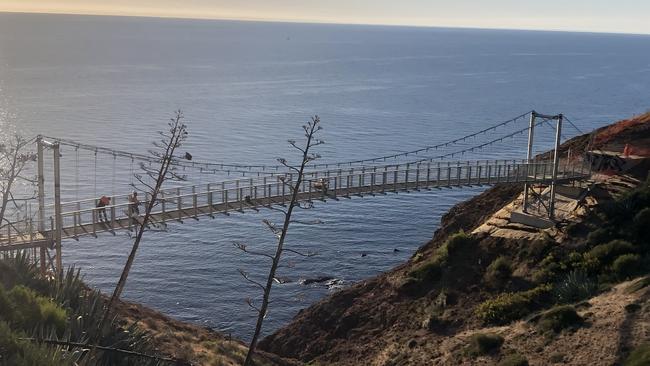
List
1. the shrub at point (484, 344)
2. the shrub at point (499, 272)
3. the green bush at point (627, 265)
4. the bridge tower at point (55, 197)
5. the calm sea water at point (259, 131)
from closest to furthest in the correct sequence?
the shrub at point (484, 344), the bridge tower at point (55, 197), the green bush at point (627, 265), the shrub at point (499, 272), the calm sea water at point (259, 131)

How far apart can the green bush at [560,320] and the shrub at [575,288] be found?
256 centimetres

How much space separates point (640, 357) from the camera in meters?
22.4

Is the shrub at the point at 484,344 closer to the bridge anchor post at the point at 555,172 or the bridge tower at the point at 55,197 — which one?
the bridge anchor post at the point at 555,172

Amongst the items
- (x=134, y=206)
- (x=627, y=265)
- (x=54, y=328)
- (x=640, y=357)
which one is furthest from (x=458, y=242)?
(x=54, y=328)

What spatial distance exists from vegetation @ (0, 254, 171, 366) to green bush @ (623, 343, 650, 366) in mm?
14848

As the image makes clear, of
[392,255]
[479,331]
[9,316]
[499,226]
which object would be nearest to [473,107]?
[392,255]

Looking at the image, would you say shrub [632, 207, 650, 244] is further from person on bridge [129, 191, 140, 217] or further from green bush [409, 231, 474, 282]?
person on bridge [129, 191, 140, 217]

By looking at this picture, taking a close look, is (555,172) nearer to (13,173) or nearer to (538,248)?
(538,248)

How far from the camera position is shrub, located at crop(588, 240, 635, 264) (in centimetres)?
3234

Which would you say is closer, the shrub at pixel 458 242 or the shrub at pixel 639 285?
the shrub at pixel 639 285

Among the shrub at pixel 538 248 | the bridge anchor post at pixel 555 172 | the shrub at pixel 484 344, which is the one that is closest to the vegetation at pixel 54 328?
the shrub at pixel 484 344

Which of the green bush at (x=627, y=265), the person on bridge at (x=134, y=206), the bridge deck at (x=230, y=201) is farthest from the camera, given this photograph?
the person on bridge at (x=134, y=206)

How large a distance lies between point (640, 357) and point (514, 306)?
8969mm

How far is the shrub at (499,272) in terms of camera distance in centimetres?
3494
